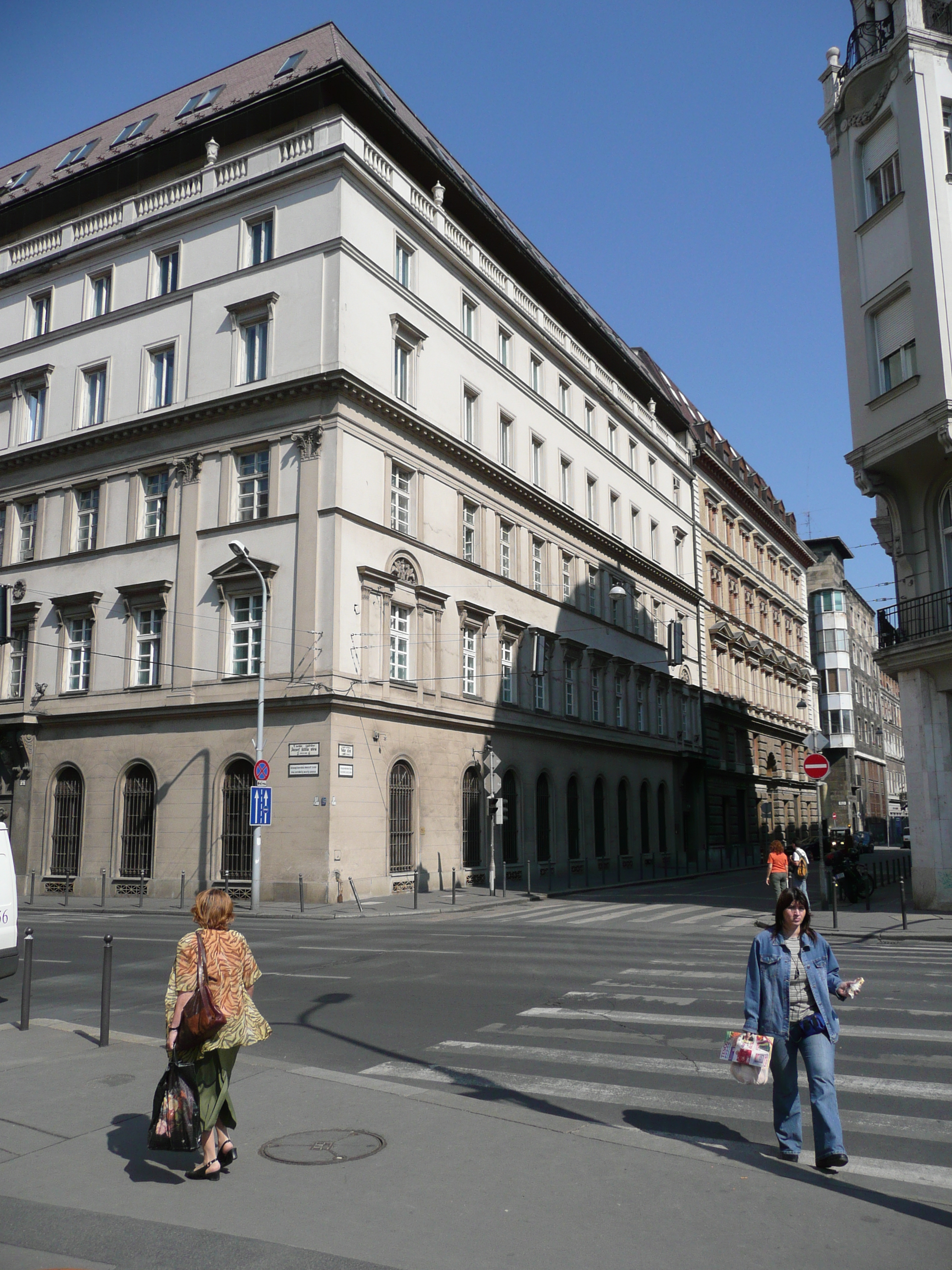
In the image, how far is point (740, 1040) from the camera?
619 centimetres

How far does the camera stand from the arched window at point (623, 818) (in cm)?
4703

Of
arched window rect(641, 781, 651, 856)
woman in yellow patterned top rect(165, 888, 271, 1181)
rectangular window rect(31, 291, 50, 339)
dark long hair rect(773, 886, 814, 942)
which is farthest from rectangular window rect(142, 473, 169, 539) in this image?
dark long hair rect(773, 886, 814, 942)

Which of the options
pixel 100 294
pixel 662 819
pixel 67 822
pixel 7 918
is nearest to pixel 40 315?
pixel 100 294

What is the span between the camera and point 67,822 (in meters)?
33.4

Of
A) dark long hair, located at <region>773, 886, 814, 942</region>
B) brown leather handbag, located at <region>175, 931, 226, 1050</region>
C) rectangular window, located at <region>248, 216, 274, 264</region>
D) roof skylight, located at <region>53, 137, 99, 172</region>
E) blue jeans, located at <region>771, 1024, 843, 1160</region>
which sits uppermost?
roof skylight, located at <region>53, 137, 99, 172</region>

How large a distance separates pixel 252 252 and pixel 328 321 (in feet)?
15.6

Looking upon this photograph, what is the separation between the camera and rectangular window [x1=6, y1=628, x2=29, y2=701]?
35.0 m

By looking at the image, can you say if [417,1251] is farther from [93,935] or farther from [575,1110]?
[93,935]

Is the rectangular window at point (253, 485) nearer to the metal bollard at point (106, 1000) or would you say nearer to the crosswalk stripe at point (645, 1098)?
the metal bollard at point (106, 1000)

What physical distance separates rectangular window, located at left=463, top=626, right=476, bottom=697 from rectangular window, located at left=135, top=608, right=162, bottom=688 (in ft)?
32.1

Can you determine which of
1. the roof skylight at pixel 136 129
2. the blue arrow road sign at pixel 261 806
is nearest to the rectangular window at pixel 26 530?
the roof skylight at pixel 136 129

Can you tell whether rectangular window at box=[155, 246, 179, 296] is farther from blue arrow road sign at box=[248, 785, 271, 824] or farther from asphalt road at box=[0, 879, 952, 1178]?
asphalt road at box=[0, 879, 952, 1178]

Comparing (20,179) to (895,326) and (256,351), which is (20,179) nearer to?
(256,351)

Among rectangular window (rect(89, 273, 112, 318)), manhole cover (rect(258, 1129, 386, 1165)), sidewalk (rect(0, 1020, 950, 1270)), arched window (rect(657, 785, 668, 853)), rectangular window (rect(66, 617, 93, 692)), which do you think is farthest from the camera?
arched window (rect(657, 785, 668, 853))
